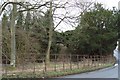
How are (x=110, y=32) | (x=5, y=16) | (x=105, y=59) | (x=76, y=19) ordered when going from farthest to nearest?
(x=110, y=32)
(x=105, y=59)
(x=76, y=19)
(x=5, y=16)

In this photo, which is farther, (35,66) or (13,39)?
(13,39)

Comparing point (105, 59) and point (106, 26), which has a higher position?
point (106, 26)

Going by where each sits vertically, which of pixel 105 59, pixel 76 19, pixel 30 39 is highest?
pixel 76 19

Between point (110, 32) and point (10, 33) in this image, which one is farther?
point (110, 32)

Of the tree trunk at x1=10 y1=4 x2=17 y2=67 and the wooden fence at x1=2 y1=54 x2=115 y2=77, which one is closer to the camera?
the wooden fence at x1=2 y1=54 x2=115 y2=77

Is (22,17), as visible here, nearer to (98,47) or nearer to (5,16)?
→ (5,16)

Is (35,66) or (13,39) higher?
(13,39)

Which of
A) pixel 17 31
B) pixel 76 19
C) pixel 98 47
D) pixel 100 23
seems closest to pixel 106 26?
pixel 100 23

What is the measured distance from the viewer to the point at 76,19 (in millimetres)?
23375

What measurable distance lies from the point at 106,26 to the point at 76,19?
1284 centimetres

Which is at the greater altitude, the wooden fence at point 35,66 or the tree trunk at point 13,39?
the tree trunk at point 13,39

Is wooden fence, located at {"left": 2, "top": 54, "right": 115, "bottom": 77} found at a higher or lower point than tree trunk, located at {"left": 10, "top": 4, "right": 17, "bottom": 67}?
lower


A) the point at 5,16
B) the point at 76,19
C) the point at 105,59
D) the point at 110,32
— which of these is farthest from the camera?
the point at 110,32

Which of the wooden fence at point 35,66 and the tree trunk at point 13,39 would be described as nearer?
the wooden fence at point 35,66
